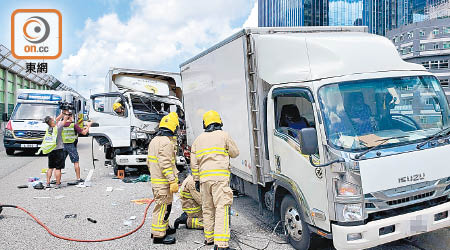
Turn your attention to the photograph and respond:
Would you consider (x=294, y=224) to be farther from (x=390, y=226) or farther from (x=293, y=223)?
(x=390, y=226)

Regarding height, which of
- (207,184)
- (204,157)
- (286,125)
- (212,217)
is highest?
(286,125)

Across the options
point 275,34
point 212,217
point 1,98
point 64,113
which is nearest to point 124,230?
point 212,217

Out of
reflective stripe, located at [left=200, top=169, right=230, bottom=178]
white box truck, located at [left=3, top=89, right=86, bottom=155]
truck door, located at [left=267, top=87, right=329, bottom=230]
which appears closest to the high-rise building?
white box truck, located at [left=3, top=89, right=86, bottom=155]

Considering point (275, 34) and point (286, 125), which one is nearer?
point (286, 125)

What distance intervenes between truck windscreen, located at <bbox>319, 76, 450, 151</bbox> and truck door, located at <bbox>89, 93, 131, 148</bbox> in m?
6.91

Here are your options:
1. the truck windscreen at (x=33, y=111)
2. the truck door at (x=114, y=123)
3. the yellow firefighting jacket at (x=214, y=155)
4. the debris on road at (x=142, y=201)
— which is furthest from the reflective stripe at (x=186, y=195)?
the truck windscreen at (x=33, y=111)

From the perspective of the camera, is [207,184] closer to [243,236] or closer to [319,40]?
[243,236]

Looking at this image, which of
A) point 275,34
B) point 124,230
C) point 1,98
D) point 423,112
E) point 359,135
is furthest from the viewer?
point 1,98

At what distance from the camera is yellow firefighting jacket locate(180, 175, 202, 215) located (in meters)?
5.60

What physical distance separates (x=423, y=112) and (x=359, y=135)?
3.24 ft

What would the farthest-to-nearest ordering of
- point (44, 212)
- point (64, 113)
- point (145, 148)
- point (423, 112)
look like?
point (145, 148), point (64, 113), point (44, 212), point (423, 112)

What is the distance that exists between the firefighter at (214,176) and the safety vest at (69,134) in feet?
17.0

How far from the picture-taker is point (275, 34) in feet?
17.5

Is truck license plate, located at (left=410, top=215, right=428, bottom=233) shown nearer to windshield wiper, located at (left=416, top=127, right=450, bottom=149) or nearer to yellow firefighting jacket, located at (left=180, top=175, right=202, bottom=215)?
windshield wiper, located at (left=416, top=127, right=450, bottom=149)
